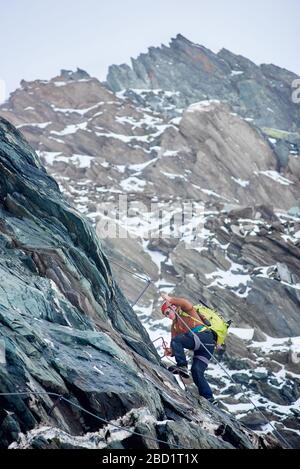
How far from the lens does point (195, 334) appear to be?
11.5 metres

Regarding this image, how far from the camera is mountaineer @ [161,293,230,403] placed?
1160cm

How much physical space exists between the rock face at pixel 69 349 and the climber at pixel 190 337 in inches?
15.9

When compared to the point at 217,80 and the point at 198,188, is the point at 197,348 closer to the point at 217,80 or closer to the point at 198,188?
the point at 198,188

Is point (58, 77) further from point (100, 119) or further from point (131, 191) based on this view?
point (131, 191)

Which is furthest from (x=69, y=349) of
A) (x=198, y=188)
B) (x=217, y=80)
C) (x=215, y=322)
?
(x=217, y=80)

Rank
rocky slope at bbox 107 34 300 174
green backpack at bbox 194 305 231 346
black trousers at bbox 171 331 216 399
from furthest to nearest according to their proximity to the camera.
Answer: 1. rocky slope at bbox 107 34 300 174
2. green backpack at bbox 194 305 231 346
3. black trousers at bbox 171 331 216 399

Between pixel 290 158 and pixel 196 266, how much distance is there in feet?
113

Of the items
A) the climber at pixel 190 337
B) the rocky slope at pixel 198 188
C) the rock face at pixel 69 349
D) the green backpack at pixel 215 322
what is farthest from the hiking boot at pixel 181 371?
the rocky slope at pixel 198 188

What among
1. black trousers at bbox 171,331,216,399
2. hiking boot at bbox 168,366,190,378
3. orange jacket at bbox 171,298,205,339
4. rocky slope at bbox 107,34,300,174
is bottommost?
hiking boot at bbox 168,366,190,378

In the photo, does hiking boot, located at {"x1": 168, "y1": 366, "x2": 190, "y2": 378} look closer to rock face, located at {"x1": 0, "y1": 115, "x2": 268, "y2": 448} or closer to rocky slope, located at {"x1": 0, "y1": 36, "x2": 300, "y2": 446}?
rock face, located at {"x1": 0, "y1": 115, "x2": 268, "y2": 448}

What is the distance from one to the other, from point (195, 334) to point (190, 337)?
17 cm

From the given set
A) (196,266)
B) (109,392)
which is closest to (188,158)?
(196,266)

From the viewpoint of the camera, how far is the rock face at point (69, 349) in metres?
8.13

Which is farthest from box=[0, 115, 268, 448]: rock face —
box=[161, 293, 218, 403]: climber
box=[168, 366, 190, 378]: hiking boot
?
box=[161, 293, 218, 403]: climber
